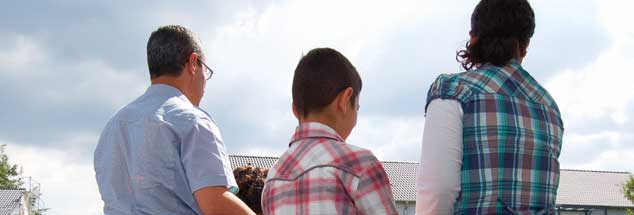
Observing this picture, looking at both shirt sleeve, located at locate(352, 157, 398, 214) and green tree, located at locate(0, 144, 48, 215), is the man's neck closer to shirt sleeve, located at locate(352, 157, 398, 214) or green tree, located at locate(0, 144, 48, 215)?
shirt sleeve, located at locate(352, 157, 398, 214)

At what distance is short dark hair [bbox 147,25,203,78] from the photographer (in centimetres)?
342

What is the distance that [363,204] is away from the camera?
250 centimetres

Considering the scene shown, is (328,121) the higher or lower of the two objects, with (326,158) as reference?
higher

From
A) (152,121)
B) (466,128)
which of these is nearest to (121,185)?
(152,121)

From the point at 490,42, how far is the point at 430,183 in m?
0.61

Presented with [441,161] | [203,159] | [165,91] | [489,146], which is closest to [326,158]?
[441,161]

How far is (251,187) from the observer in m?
4.38

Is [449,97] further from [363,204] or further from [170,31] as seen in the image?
[170,31]

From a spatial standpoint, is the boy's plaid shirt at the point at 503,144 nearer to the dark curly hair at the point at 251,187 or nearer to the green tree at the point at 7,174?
the dark curly hair at the point at 251,187

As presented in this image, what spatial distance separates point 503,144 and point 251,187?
6.51 ft

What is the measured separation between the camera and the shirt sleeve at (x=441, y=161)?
264 centimetres

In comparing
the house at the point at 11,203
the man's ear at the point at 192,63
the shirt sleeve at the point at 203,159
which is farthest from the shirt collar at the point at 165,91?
the house at the point at 11,203

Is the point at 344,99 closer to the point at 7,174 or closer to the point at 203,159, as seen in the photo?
the point at 203,159

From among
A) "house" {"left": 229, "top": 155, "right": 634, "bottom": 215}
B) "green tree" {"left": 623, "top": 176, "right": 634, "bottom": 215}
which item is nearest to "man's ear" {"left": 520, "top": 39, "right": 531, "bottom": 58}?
"green tree" {"left": 623, "top": 176, "right": 634, "bottom": 215}
